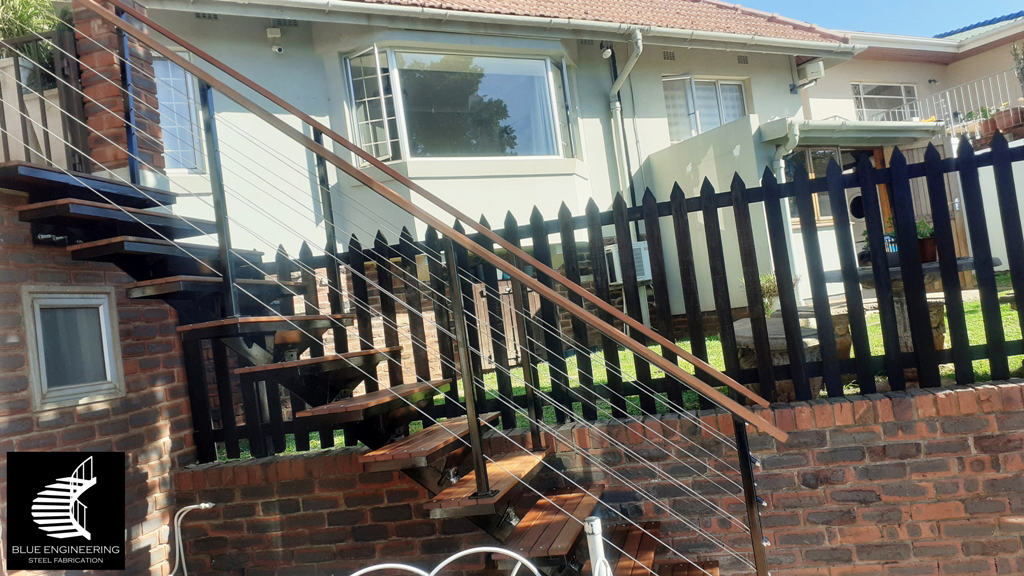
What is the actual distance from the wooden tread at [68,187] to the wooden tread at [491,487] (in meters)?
1.94

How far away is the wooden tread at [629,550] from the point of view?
118 inches

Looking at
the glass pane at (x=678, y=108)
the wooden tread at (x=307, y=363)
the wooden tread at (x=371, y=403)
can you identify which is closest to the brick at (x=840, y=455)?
the wooden tread at (x=371, y=403)

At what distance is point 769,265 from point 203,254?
7.19 metres

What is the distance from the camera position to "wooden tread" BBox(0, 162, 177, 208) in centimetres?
289

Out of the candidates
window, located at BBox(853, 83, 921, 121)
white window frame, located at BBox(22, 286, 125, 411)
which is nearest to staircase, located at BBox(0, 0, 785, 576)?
white window frame, located at BBox(22, 286, 125, 411)

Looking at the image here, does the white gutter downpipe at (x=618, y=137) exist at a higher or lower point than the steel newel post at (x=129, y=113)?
higher

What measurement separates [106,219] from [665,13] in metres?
9.23

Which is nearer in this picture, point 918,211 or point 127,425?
point 127,425

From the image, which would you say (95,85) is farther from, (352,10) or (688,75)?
(688,75)

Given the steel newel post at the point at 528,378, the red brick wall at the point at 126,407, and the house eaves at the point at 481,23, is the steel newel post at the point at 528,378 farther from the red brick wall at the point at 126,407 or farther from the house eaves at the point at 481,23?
the house eaves at the point at 481,23

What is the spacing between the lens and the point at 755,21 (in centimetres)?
1150

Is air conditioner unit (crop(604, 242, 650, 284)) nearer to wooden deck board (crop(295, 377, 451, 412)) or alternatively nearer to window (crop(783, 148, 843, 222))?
window (crop(783, 148, 843, 222))

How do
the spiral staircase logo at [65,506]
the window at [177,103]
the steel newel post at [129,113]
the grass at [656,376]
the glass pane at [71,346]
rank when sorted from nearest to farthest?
1. the spiral staircase logo at [65,506]
2. the glass pane at [71,346]
3. the steel newel post at [129,113]
4. the grass at [656,376]
5. the window at [177,103]

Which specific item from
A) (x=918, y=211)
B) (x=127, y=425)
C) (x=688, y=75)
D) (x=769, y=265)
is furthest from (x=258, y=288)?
(x=918, y=211)
